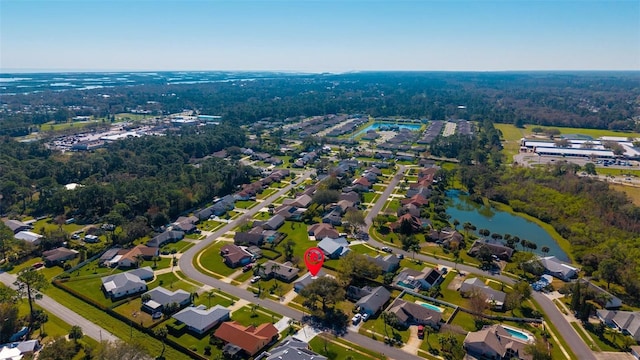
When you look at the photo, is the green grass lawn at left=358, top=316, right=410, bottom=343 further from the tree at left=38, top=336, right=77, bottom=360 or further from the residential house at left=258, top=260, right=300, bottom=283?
the tree at left=38, top=336, right=77, bottom=360

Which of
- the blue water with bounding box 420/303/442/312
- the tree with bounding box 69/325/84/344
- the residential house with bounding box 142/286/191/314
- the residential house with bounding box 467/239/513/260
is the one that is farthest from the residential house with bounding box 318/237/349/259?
the tree with bounding box 69/325/84/344

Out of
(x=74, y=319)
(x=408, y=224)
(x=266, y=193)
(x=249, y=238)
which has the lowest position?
(x=74, y=319)

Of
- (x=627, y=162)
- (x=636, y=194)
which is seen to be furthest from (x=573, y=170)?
(x=627, y=162)

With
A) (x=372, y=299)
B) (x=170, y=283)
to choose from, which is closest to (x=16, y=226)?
(x=170, y=283)

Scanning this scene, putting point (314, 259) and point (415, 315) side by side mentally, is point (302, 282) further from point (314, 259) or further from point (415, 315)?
point (415, 315)

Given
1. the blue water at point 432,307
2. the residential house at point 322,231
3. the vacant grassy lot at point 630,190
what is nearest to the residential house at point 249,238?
the residential house at point 322,231

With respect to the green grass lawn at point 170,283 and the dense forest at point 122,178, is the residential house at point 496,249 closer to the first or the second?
the green grass lawn at point 170,283
